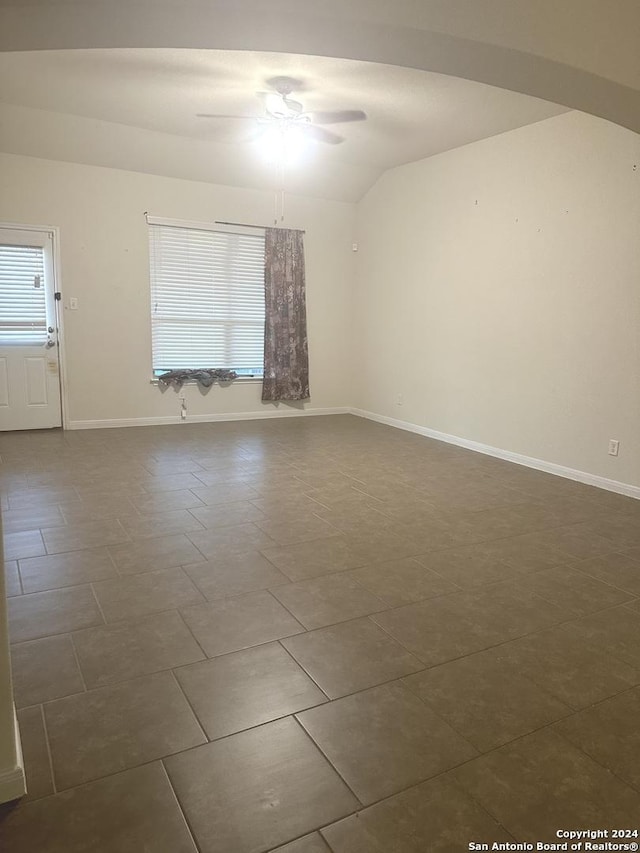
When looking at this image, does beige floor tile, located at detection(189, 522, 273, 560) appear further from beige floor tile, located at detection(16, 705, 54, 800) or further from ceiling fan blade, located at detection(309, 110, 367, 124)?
ceiling fan blade, located at detection(309, 110, 367, 124)

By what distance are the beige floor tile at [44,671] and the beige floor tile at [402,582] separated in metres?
1.25

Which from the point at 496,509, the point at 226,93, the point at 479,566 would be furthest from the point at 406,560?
the point at 226,93

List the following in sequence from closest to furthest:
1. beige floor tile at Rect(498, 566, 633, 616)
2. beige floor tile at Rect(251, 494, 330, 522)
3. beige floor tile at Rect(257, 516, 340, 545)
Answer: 1. beige floor tile at Rect(498, 566, 633, 616)
2. beige floor tile at Rect(257, 516, 340, 545)
3. beige floor tile at Rect(251, 494, 330, 522)

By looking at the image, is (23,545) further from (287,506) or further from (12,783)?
(12,783)

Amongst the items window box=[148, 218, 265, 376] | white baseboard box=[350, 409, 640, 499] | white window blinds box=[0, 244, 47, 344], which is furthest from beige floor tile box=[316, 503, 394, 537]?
white window blinds box=[0, 244, 47, 344]

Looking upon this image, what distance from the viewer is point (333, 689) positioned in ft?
6.20

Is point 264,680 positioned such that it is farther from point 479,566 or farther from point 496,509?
point 496,509

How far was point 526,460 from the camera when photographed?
4906 mm

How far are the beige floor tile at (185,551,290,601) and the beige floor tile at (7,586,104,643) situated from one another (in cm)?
47

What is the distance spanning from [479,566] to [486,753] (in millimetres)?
1320

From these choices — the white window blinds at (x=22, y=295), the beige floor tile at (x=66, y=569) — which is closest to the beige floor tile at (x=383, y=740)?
the beige floor tile at (x=66, y=569)

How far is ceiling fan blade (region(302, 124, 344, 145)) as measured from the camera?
473 centimetres

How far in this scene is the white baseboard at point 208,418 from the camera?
607cm

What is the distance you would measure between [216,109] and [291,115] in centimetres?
70
